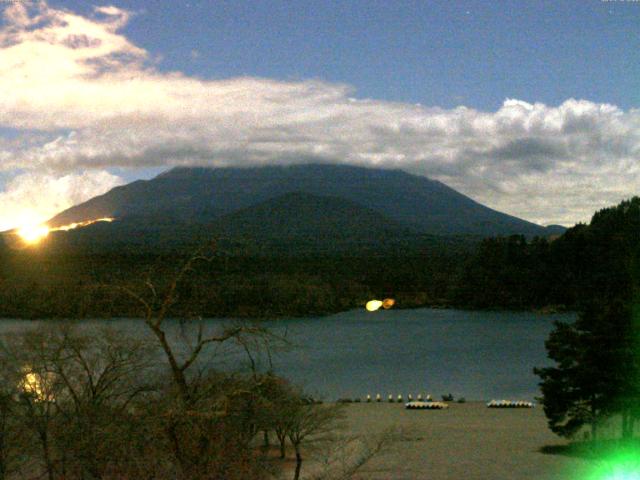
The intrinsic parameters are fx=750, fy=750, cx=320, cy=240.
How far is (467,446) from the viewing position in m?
19.6

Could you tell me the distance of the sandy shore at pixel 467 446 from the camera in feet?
52.1

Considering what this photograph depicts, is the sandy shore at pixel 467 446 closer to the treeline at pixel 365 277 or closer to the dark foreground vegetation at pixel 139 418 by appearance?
the dark foreground vegetation at pixel 139 418

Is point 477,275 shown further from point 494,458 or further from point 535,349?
point 494,458

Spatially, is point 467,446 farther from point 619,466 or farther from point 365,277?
point 365,277

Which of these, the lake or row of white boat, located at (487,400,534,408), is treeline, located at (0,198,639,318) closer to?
the lake

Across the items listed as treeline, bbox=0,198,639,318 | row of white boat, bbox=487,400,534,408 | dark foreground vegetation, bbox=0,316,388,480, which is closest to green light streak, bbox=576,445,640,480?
dark foreground vegetation, bbox=0,316,388,480

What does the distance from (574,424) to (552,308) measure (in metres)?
69.7

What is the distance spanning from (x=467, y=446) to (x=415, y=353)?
115 feet

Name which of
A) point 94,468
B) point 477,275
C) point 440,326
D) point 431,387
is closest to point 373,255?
point 477,275

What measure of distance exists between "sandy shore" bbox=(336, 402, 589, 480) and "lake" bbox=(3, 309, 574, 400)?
15.3 feet

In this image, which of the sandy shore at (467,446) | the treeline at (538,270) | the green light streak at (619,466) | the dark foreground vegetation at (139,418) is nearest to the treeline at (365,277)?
the treeline at (538,270)

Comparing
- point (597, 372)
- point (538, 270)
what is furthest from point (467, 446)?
point (538, 270)

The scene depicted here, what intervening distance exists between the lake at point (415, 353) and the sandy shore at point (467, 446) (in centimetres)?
465

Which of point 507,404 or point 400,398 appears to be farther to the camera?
point 400,398
